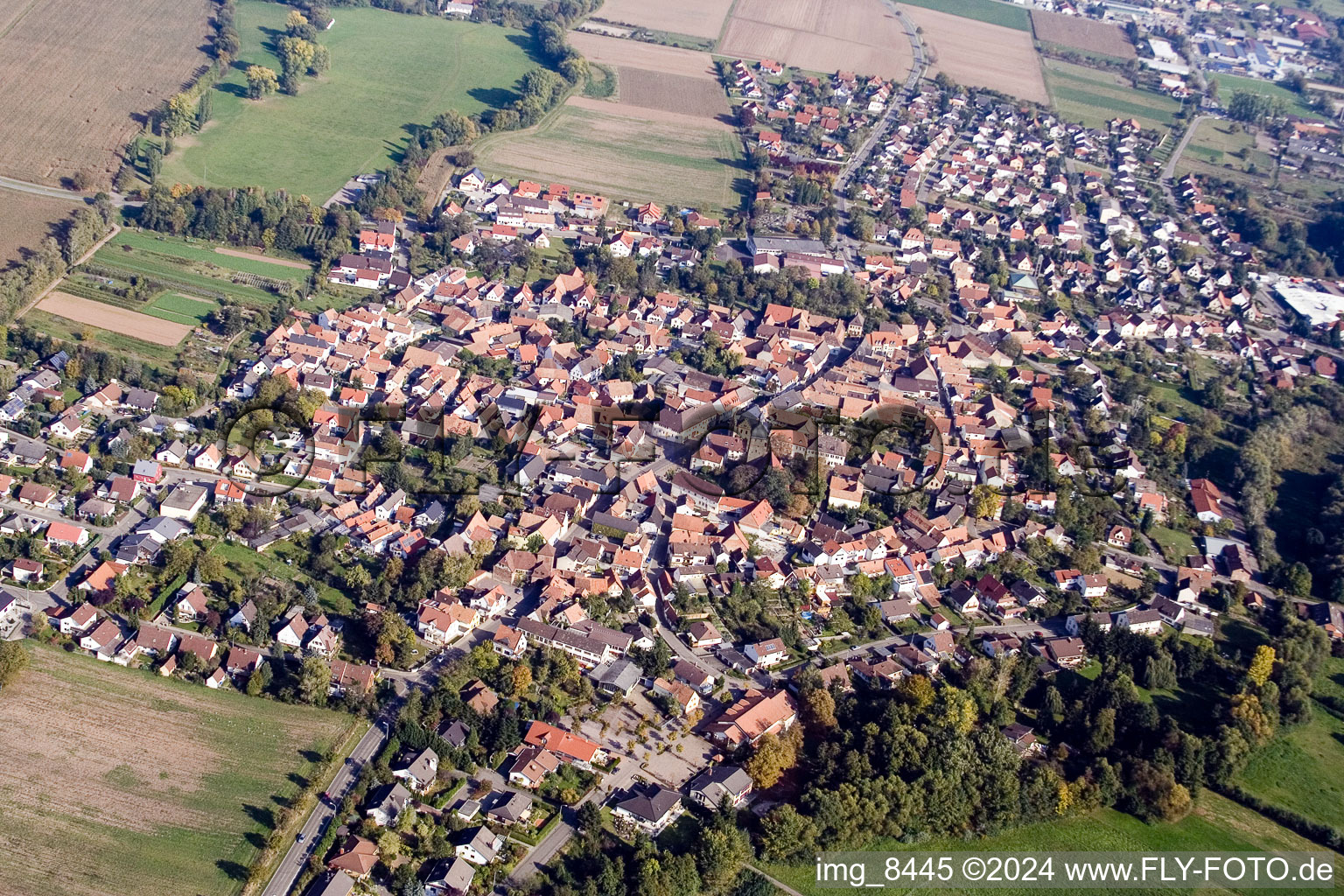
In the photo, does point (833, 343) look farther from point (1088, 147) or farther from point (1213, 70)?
point (1213, 70)

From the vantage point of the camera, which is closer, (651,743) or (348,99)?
(651,743)

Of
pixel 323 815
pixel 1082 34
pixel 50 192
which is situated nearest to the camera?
pixel 323 815

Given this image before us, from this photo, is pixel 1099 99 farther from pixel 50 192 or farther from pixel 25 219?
pixel 25 219

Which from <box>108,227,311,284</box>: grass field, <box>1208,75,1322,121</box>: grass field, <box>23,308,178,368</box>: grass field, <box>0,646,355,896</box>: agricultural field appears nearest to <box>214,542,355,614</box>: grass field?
<box>0,646,355,896</box>: agricultural field

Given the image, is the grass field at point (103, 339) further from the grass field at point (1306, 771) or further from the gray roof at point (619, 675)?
the grass field at point (1306, 771)

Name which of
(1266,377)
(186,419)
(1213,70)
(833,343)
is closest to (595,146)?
(833,343)

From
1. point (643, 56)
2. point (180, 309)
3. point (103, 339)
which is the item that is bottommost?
point (103, 339)

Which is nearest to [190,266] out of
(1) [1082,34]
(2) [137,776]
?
(2) [137,776]

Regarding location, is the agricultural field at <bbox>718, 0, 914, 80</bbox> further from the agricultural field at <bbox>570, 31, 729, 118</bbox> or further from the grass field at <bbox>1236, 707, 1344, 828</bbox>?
the grass field at <bbox>1236, 707, 1344, 828</bbox>
